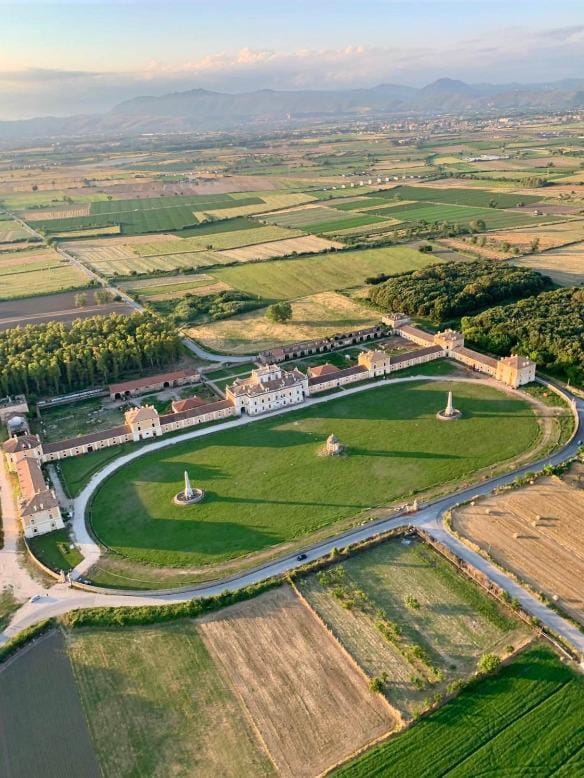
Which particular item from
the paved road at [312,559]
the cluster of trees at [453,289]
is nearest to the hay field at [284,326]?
the cluster of trees at [453,289]

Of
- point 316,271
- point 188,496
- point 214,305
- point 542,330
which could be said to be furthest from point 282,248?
point 188,496

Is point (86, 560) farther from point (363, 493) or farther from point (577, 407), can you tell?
point (577, 407)

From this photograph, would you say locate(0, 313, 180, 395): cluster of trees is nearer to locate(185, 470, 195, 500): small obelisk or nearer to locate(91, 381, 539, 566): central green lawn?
locate(91, 381, 539, 566): central green lawn

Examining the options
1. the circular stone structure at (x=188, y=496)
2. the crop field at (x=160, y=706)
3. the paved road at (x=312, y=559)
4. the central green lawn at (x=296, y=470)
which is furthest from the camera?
the circular stone structure at (x=188, y=496)

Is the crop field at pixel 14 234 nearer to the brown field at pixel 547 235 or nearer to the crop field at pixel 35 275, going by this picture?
A: the crop field at pixel 35 275

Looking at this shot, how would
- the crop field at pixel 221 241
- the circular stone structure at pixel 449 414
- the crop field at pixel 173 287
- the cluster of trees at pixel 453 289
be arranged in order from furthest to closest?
the crop field at pixel 221 241, the crop field at pixel 173 287, the cluster of trees at pixel 453 289, the circular stone structure at pixel 449 414

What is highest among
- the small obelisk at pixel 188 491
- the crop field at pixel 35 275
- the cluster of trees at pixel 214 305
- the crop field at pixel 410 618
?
the crop field at pixel 35 275

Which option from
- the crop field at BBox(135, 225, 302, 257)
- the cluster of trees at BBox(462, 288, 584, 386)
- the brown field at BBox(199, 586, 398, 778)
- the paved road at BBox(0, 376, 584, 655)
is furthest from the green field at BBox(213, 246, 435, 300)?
the brown field at BBox(199, 586, 398, 778)
